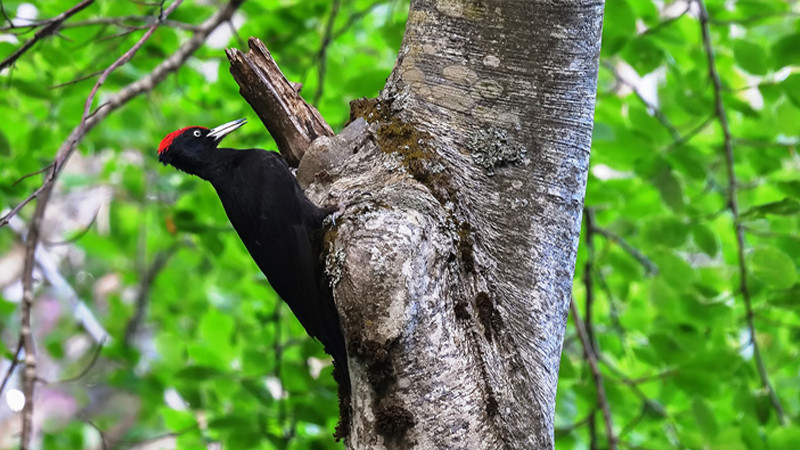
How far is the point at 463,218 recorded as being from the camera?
1.91 m

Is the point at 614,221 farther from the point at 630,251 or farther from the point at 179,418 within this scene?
the point at 179,418

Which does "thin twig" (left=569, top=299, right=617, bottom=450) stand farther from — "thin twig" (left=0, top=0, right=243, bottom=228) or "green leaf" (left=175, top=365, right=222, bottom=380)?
"thin twig" (left=0, top=0, right=243, bottom=228)

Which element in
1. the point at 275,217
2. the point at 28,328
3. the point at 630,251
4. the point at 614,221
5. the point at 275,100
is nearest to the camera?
the point at 275,100

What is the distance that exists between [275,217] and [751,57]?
225cm

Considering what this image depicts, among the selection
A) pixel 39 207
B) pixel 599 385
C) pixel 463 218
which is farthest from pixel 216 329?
pixel 463 218

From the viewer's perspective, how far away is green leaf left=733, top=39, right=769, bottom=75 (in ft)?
10.9

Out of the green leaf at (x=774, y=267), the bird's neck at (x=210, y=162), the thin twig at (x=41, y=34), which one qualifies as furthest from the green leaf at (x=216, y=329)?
the green leaf at (x=774, y=267)

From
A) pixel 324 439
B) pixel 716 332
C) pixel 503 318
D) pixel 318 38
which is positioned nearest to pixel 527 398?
pixel 503 318

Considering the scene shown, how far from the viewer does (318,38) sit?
5.09m

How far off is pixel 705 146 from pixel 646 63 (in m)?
0.90

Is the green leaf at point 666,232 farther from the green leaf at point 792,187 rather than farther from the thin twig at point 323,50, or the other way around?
the thin twig at point 323,50

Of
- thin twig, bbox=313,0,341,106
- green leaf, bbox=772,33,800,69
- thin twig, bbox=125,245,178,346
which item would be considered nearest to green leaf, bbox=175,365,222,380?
thin twig, bbox=313,0,341,106

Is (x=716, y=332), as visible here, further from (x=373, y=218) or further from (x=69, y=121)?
(x=69, y=121)

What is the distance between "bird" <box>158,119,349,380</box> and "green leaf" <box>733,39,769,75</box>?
2.10 metres
